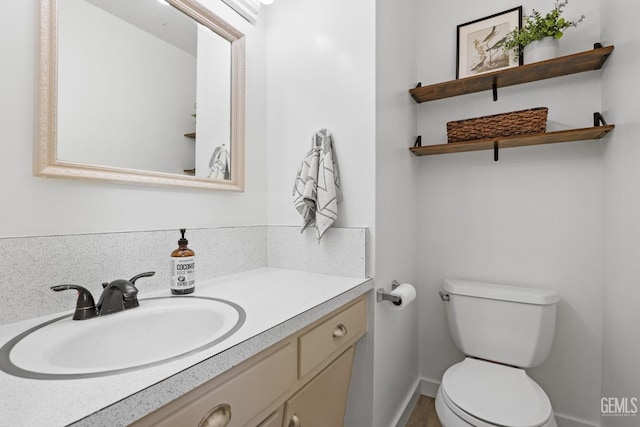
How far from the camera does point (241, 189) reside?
4.66 feet

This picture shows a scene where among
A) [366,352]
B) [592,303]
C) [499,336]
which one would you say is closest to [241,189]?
[366,352]

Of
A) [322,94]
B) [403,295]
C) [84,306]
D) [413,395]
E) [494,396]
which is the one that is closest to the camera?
[84,306]

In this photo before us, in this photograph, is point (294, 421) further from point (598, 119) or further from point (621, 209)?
point (598, 119)

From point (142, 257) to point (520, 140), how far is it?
67.4 inches

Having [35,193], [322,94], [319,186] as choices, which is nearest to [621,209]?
[319,186]

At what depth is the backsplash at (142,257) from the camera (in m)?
0.79

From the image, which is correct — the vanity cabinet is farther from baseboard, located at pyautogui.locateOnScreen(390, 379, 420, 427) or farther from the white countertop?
baseboard, located at pyautogui.locateOnScreen(390, 379, 420, 427)

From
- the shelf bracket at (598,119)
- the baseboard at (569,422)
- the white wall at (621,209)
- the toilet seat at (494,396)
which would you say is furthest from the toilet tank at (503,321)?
the shelf bracket at (598,119)

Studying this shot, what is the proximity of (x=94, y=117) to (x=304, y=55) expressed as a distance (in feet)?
3.08

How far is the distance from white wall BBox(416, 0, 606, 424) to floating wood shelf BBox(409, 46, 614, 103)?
3.1 inches

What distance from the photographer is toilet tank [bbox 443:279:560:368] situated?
4.75 feet
